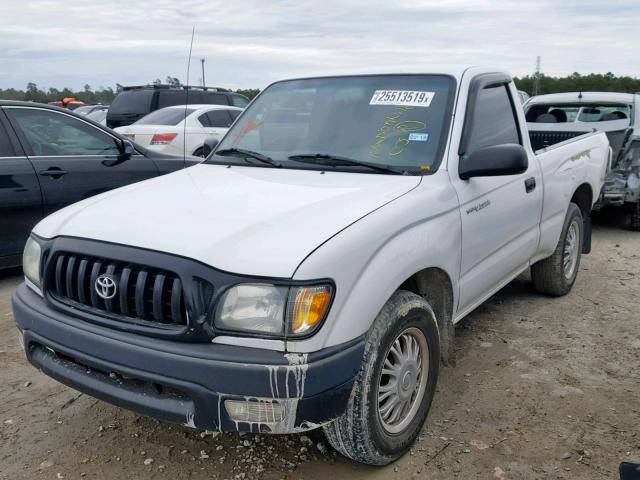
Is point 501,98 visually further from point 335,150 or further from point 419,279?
point 419,279

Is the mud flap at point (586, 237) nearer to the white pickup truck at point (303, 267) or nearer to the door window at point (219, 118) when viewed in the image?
the white pickup truck at point (303, 267)

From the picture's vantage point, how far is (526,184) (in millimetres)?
3982

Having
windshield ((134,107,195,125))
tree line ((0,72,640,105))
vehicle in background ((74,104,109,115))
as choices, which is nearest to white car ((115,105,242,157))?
windshield ((134,107,195,125))

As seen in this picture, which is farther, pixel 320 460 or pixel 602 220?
pixel 602 220

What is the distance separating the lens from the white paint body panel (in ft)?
7.52

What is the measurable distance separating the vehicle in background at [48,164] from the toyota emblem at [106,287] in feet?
11.0

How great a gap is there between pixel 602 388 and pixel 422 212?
166 centimetres

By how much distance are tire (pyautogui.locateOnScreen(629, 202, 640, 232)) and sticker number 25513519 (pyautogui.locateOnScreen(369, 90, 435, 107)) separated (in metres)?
5.21

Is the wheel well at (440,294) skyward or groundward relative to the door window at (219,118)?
groundward

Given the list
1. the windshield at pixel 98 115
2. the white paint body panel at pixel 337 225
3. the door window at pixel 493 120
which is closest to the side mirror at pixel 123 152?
the white paint body panel at pixel 337 225

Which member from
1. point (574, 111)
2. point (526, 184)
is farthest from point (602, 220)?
point (526, 184)

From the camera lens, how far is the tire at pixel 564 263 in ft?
15.9

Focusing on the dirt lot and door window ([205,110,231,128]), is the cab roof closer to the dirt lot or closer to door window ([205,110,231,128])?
the dirt lot

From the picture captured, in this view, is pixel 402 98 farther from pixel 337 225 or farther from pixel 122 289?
pixel 122 289
